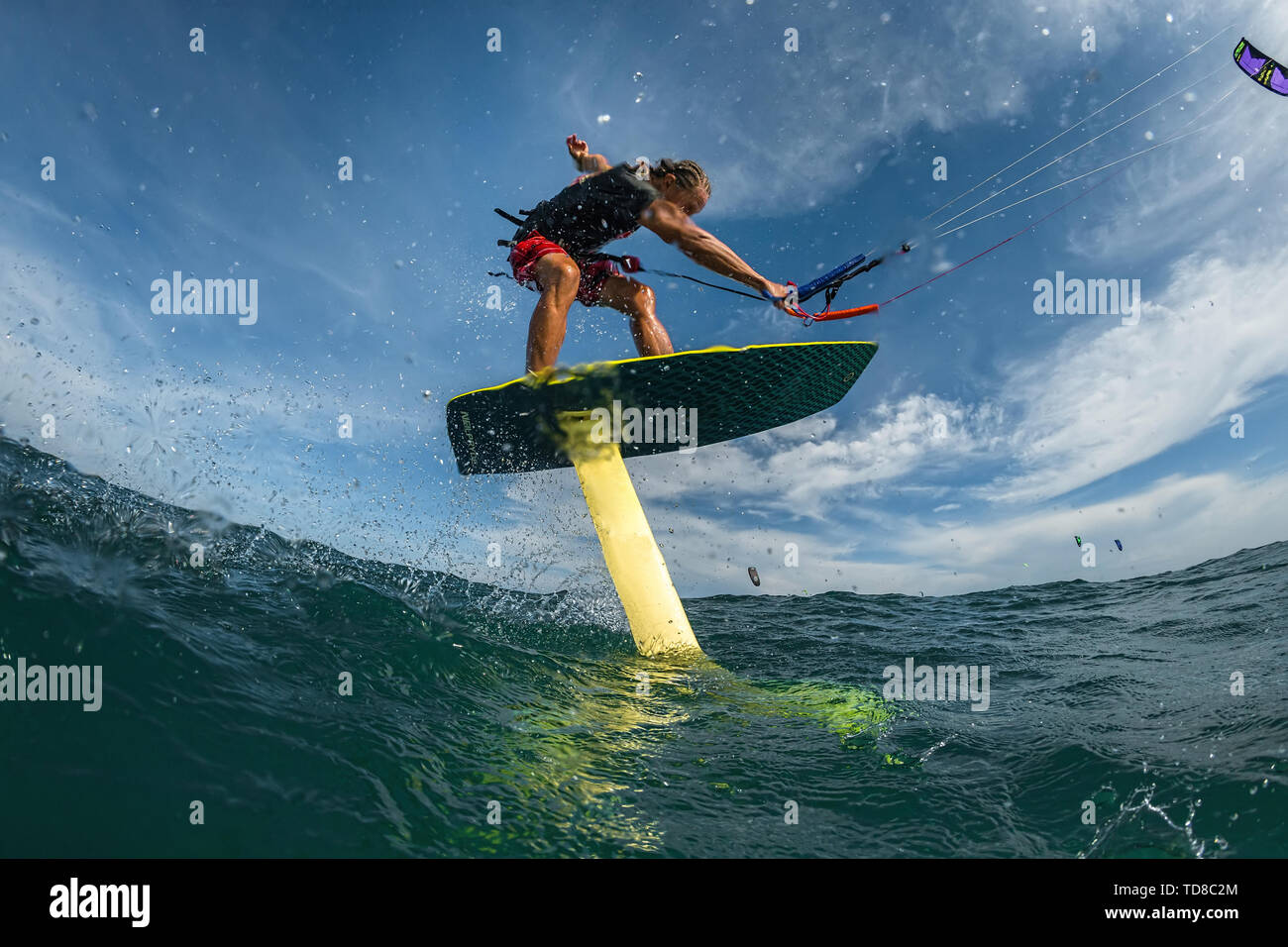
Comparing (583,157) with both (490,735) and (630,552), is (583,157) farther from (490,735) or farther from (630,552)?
(490,735)

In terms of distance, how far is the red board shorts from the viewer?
5301mm

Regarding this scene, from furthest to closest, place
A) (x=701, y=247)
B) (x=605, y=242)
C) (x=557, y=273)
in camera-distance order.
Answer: (x=605, y=242) < (x=557, y=273) < (x=701, y=247)

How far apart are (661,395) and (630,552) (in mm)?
1445

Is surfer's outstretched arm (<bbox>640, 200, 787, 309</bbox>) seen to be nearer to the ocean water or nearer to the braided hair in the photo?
the braided hair

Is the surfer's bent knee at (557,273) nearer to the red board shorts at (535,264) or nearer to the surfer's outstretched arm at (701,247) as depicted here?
the red board shorts at (535,264)

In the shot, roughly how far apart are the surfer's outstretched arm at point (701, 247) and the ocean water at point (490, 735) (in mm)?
3105

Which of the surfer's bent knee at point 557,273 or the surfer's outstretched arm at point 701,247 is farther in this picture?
the surfer's bent knee at point 557,273

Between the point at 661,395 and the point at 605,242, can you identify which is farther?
the point at 605,242

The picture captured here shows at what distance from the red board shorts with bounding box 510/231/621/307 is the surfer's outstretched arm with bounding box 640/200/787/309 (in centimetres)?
94

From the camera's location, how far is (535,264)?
5270mm

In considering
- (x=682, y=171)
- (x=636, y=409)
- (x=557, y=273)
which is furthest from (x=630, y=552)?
(x=682, y=171)

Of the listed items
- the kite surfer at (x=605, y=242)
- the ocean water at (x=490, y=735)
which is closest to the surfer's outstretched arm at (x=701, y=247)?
the kite surfer at (x=605, y=242)

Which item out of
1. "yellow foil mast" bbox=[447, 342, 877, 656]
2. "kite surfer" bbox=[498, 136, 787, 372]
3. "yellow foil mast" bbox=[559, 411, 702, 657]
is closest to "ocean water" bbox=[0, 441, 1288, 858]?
"yellow foil mast" bbox=[559, 411, 702, 657]

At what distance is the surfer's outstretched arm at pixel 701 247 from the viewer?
15.5ft
